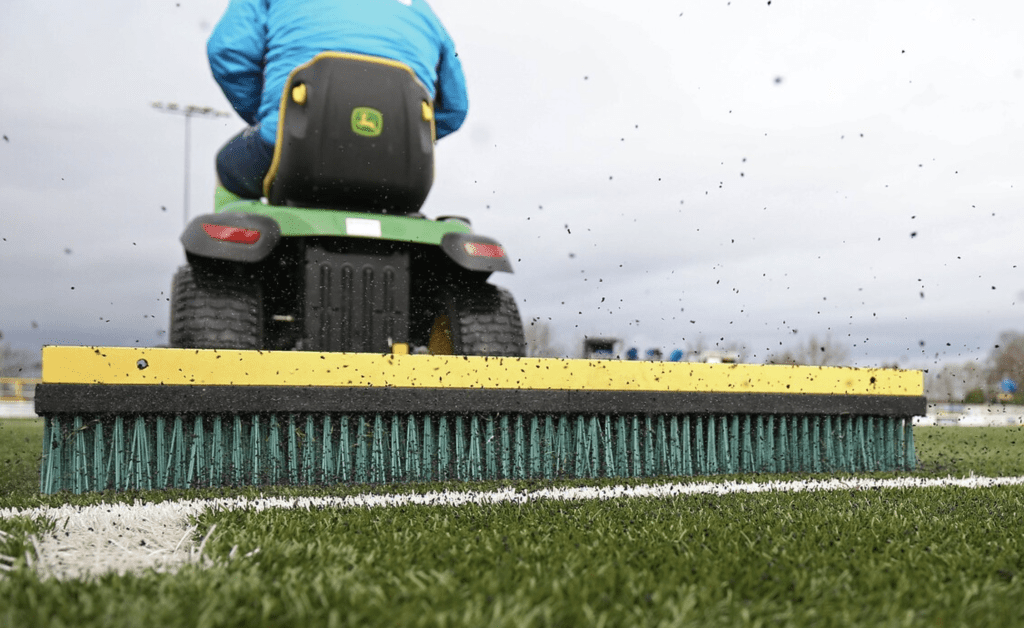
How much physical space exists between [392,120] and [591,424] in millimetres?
1883

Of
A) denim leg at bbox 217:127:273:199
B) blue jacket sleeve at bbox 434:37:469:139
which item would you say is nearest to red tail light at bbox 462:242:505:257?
blue jacket sleeve at bbox 434:37:469:139

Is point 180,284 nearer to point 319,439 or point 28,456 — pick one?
point 319,439

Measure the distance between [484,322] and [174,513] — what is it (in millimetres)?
2290

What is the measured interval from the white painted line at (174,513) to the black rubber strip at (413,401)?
1.77 feet

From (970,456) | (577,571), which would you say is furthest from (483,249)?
(970,456)

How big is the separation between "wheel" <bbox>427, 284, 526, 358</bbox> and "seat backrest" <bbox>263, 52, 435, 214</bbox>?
68cm

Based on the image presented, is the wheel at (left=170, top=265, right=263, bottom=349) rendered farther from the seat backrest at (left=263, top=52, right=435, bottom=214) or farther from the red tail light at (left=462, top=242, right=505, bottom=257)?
the red tail light at (left=462, top=242, right=505, bottom=257)

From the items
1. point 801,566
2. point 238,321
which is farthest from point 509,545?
point 238,321

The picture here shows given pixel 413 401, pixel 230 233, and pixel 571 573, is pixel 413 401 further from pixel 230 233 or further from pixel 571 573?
pixel 571 573

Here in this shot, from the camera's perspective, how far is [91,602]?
121 centimetres

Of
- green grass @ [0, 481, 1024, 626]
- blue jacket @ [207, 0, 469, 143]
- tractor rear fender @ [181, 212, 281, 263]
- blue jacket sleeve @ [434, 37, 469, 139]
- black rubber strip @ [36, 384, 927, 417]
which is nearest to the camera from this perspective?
green grass @ [0, 481, 1024, 626]

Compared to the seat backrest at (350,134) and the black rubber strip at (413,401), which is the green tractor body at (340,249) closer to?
the seat backrest at (350,134)

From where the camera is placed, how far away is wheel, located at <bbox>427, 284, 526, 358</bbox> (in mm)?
4359

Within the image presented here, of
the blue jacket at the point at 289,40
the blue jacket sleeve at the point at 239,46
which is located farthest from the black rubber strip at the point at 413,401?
the blue jacket sleeve at the point at 239,46
